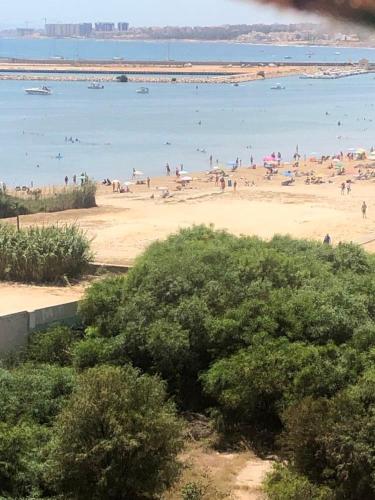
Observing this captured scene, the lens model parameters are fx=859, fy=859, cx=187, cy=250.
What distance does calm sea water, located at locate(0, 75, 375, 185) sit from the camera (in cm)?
5450

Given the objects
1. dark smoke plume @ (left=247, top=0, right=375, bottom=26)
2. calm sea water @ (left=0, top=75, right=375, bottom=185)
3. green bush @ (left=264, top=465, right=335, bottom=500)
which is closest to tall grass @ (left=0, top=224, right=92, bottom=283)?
green bush @ (left=264, top=465, right=335, bottom=500)

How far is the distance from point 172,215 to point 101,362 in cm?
2049

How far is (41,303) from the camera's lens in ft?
47.3

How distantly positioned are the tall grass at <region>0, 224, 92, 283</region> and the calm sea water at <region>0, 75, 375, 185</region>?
1174 inches

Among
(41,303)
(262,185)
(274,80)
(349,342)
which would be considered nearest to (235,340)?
(349,342)

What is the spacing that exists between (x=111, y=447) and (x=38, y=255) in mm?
9988

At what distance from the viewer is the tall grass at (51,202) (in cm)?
3019

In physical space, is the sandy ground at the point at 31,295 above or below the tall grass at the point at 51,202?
above

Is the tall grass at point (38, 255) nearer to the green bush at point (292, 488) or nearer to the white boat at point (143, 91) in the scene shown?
the green bush at point (292, 488)

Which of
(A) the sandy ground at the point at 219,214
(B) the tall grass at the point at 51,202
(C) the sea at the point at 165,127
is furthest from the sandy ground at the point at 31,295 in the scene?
(C) the sea at the point at 165,127

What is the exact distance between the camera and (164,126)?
7412 centimetres

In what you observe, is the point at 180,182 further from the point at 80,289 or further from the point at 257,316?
the point at 257,316

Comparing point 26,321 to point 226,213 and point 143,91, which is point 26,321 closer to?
point 226,213

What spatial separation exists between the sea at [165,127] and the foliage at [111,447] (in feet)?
130
